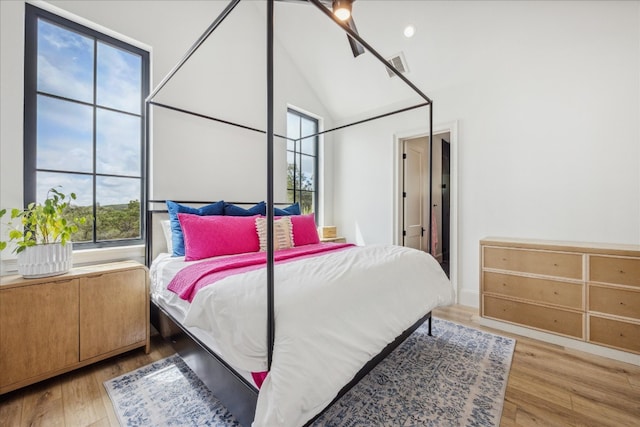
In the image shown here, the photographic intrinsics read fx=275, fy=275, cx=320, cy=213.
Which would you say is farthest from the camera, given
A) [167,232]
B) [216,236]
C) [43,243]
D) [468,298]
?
[468,298]

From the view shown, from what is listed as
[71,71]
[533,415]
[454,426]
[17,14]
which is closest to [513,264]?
[533,415]

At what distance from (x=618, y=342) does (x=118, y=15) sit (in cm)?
474

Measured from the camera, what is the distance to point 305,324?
1146 millimetres

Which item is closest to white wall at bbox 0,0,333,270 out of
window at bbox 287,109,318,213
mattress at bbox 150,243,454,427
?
window at bbox 287,109,318,213

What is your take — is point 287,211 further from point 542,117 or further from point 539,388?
point 542,117

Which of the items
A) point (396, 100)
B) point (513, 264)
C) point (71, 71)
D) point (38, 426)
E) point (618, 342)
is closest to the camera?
point (38, 426)

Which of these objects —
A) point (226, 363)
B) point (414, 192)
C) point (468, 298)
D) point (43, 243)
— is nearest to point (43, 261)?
point (43, 243)

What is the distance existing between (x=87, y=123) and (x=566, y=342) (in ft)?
14.1

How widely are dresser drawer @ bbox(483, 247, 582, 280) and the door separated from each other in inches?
55.4

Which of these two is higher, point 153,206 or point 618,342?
Answer: point 153,206

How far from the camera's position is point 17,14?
1884 millimetres

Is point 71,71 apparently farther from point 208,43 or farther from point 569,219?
point 569,219

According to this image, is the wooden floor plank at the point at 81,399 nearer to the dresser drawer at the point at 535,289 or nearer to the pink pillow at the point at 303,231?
the pink pillow at the point at 303,231

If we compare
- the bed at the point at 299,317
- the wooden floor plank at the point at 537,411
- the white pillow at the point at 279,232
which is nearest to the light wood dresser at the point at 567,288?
the wooden floor plank at the point at 537,411
